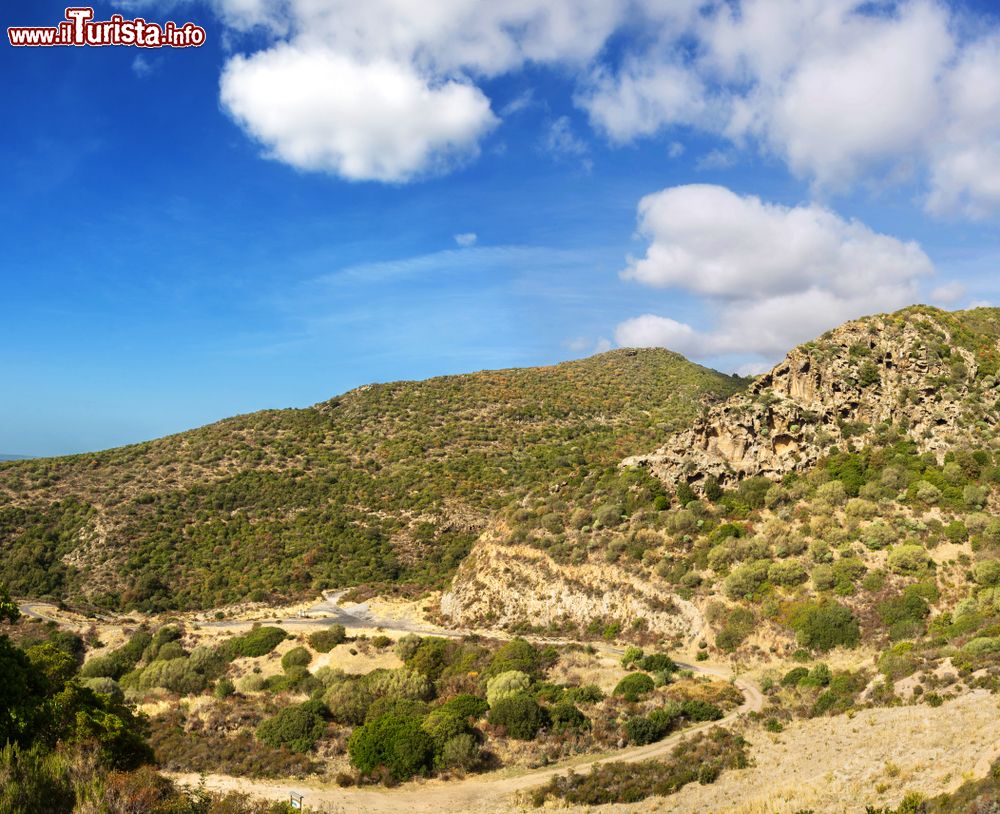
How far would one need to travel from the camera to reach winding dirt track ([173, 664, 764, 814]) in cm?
1888

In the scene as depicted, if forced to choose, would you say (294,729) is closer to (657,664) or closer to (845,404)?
(657,664)

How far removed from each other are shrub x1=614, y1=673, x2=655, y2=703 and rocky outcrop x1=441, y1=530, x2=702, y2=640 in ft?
26.5

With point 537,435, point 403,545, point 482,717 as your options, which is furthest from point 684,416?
point 482,717

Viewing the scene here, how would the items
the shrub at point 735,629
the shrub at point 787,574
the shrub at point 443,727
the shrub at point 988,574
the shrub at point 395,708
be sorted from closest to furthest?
the shrub at point 443,727 < the shrub at point 395,708 < the shrub at point 988,574 < the shrub at point 735,629 < the shrub at point 787,574

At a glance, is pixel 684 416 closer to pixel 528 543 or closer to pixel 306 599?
pixel 528 543

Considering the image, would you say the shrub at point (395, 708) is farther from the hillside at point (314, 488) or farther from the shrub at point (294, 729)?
the hillside at point (314, 488)

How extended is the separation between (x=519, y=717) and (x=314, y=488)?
49.1 meters

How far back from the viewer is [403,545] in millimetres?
59438

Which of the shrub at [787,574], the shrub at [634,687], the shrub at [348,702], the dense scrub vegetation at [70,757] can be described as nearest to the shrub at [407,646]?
the shrub at [348,702]

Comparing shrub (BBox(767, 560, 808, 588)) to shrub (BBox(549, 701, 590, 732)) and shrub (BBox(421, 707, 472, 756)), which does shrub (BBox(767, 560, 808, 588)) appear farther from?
shrub (BBox(421, 707, 472, 756))

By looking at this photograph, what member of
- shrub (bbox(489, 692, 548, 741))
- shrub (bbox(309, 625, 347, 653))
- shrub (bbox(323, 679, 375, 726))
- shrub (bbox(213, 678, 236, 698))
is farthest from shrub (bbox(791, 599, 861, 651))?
shrub (bbox(213, 678, 236, 698))

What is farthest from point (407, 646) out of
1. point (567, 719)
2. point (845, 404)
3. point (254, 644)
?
point (845, 404)

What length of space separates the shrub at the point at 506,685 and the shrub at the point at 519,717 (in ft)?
4.80

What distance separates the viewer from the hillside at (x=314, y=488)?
5388cm
